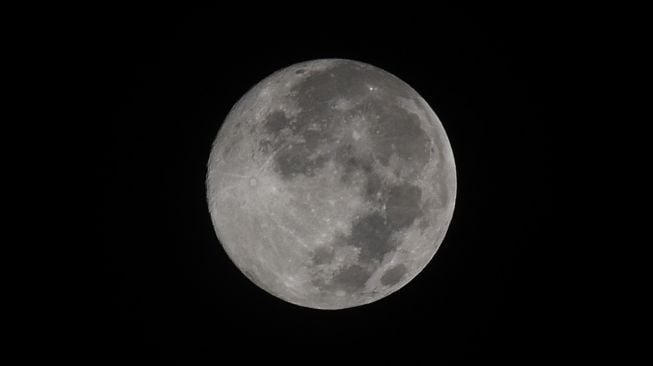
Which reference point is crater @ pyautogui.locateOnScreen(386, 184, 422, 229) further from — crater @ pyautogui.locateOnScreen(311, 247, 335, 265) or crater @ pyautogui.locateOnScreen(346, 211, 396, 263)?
crater @ pyautogui.locateOnScreen(311, 247, 335, 265)

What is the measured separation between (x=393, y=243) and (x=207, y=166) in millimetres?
1914

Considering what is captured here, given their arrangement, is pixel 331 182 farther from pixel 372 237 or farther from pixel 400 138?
pixel 400 138

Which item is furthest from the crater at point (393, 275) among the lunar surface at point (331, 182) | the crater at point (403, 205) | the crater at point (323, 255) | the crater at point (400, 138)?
the crater at point (400, 138)

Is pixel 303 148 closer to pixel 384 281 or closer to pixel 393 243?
pixel 393 243

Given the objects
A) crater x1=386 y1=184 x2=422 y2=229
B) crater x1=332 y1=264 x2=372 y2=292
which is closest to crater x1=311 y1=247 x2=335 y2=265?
crater x1=332 y1=264 x2=372 y2=292

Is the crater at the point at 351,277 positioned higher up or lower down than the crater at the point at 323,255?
lower down

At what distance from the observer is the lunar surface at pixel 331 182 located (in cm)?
385

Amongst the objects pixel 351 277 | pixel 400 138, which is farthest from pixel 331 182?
pixel 351 277

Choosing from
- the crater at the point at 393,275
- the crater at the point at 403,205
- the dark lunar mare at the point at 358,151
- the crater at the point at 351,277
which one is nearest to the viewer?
the dark lunar mare at the point at 358,151

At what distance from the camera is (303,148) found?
3.87m

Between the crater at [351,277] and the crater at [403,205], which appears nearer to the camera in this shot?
the crater at [403,205]

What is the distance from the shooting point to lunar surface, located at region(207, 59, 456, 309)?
12.6 ft

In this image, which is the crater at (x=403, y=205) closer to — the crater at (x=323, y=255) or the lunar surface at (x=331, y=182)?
the lunar surface at (x=331, y=182)

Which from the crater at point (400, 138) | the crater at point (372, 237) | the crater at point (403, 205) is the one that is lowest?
the crater at point (372, 237)
